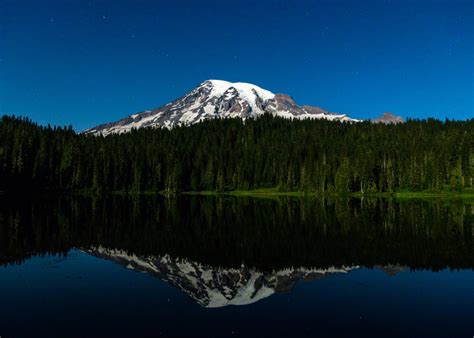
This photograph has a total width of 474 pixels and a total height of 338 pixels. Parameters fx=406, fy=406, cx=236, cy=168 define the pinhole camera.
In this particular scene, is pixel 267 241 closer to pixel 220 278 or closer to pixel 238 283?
pixel 220 278

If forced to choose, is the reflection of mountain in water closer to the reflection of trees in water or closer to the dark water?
the dark water

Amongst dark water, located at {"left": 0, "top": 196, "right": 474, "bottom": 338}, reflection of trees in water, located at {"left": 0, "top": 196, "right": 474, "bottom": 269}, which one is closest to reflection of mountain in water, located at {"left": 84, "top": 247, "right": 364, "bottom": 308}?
dark water, located at {"left": 0, "top": 196, "right": 474, "bottom": 338}

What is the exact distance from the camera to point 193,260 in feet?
98.7

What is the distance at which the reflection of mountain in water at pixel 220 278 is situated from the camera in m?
21.7

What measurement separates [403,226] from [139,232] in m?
30.6

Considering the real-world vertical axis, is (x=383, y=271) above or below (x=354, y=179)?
below

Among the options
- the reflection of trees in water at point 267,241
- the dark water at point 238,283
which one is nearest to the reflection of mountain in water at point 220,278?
the dark water at point 238,283

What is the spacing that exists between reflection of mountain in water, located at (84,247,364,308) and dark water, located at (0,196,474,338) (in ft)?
0.27

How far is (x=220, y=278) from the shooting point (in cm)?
2548

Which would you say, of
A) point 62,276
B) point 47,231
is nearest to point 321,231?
point 62,276

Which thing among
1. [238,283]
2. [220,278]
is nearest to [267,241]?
[220,278]

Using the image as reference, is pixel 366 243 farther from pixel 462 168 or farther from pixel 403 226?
pixel 462 168

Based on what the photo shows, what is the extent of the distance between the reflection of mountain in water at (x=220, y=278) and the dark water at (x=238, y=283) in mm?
84

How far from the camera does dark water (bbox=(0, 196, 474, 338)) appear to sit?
1686 centimetres
